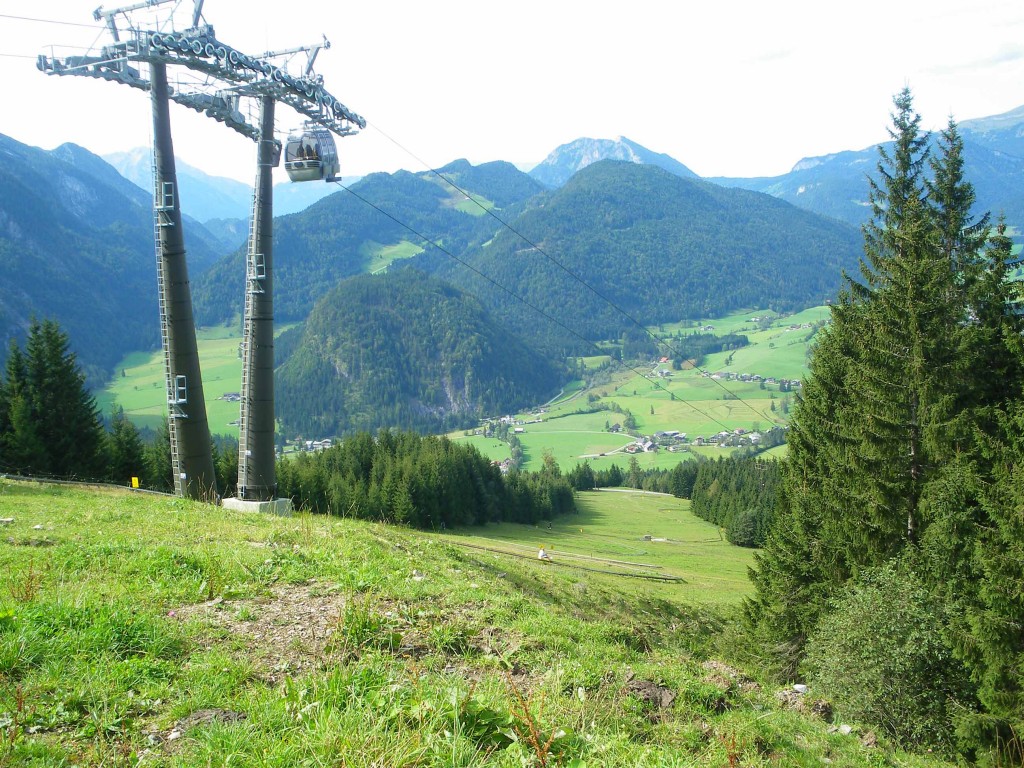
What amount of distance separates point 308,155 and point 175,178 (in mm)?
4516

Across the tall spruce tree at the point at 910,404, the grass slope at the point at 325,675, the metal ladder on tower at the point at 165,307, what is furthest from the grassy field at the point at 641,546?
the grass slope at the point at 325,675

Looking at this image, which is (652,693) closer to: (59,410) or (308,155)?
(308,155)

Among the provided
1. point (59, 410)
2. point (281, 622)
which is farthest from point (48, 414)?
point (281, 622)

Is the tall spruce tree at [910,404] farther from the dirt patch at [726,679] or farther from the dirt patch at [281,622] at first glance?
the dirt patch at [281,622]

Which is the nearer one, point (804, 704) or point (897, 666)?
point (804, 704)

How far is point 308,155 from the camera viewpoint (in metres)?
23.9

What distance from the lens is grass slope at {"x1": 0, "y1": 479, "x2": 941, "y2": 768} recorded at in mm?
4418

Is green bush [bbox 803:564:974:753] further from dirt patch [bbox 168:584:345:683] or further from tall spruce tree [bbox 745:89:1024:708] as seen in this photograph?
dirt patch [bbox 168:584:345:683]

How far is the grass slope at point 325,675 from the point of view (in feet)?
14.5

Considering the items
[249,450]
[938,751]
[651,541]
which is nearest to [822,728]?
[938,751]

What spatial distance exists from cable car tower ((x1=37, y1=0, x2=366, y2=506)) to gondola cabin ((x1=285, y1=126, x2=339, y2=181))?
0.12 feet

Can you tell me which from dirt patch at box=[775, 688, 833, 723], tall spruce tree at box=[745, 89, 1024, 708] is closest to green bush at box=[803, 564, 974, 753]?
tall spruce tree at box=[745, 89, 1024, 708]

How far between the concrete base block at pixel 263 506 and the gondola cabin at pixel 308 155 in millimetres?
11563

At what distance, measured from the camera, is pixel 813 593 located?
23.2 meters
